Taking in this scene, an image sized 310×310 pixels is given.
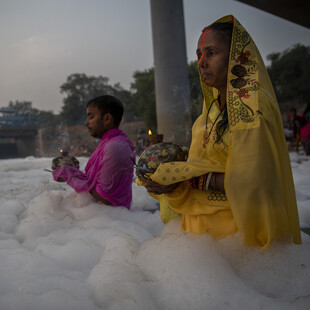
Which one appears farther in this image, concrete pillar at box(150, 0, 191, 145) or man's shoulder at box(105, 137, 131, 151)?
concrete pillar at box(150, 0, 191, 145)

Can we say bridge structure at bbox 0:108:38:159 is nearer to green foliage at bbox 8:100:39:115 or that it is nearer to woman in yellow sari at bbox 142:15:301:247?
green foliage at bbox 8:100:39:115

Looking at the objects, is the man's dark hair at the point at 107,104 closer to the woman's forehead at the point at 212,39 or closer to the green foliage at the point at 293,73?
the woman's forehead at the point at 212,39

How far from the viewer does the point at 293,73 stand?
20.4m

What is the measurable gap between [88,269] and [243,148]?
3.75ft

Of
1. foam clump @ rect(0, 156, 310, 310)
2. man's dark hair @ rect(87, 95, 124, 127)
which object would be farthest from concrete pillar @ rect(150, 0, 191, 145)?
foam clump @ rect(0, 156, 310, 310)

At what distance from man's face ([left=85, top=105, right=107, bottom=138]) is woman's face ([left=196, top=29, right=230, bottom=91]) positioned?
1491 millimetres

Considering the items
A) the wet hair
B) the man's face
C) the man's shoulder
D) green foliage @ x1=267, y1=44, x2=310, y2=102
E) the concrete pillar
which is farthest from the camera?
green foliage @ x1=267, y1=44, x2=310, y2=102

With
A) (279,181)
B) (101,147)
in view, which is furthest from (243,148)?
(101,147)

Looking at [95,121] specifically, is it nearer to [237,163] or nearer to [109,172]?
[109,172]

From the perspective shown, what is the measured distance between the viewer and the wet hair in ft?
4.18

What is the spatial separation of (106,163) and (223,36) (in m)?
1.58

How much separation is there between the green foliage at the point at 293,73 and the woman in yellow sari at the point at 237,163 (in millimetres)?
20286

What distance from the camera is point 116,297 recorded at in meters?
1.25

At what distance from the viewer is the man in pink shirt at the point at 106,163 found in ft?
8.43
